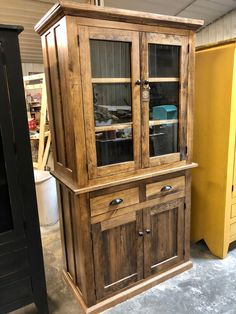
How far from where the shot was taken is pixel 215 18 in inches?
198

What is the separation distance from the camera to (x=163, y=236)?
1.97m

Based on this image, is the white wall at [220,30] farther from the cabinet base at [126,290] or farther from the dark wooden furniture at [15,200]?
the dark wooden furniture at [15,200]

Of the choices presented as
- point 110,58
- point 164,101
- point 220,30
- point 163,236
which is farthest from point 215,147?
point 220,30

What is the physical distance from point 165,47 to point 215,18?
13.8ft

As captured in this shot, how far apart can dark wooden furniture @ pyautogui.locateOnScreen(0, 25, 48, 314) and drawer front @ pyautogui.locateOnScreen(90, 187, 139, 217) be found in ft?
1.20

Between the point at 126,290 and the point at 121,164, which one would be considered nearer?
the point at 121,164

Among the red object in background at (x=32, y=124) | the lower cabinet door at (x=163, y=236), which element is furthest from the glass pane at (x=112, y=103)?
the red object in background at (x=32, y=124)

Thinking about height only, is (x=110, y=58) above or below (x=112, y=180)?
above

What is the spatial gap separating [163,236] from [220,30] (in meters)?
4.70

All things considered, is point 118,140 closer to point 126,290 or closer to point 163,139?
point 163,139

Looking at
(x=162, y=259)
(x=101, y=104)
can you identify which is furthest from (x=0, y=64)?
(x=162, y=259)

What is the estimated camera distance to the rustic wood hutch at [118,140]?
1.46m

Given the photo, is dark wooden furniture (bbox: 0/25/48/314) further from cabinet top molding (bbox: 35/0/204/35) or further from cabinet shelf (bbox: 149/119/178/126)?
cabinet shelf (bbox: 149/119/178/126)

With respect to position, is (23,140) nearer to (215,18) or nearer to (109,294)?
(109,294)
